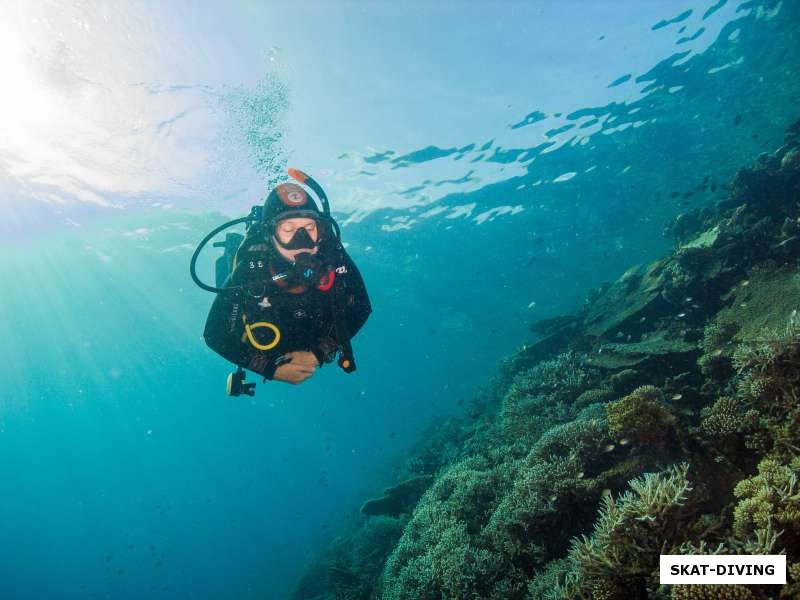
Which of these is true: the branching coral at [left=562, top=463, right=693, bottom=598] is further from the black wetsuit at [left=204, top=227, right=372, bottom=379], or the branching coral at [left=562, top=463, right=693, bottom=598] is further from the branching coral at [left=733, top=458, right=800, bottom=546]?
the black wetsuit at [left=204, top=227, right=372, bottom=379]

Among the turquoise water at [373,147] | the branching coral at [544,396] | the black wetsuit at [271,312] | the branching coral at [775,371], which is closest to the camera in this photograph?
the black wetsuit at [271,312]

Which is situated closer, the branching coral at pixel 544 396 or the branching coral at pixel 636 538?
the branching coral at pixel 636 538

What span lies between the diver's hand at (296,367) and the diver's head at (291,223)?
1038 mm

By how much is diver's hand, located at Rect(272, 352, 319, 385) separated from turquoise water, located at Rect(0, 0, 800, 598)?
41.1 feet

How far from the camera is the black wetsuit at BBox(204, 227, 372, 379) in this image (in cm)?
393

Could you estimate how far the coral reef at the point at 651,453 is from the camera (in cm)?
317

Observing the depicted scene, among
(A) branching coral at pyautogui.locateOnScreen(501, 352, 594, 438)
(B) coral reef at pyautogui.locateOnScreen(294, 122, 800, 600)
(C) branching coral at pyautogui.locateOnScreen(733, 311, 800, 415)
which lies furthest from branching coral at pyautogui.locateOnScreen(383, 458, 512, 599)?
(C) branching coral at pyautogui.locateOnScreen(733, 311, 800, 415)

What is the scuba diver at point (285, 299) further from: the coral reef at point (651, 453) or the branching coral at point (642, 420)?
the branching coral at point (642, 420)

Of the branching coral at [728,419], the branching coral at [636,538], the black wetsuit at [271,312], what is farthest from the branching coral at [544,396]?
the black wetsuit at [271,312]

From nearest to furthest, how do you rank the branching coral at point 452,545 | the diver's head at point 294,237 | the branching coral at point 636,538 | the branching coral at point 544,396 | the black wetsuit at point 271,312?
the branching coral at point 636,538 → the black wetsuit at point 271,312 → the diver's head at point 294,237 → the branching coral at point 452,545 → the branching coral at point 544,396

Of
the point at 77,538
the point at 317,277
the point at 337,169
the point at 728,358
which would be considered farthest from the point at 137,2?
the point at 77,538

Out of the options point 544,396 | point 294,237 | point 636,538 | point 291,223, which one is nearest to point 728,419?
point 636,538

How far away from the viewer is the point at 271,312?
395cm

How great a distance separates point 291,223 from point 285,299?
888 millimetres
